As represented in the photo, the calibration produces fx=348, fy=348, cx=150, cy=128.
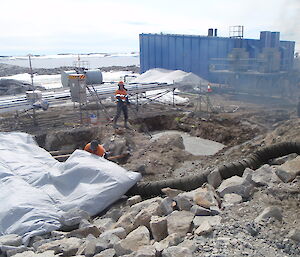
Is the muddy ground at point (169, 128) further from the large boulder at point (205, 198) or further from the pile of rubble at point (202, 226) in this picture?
the large boulder at point (205, 198)

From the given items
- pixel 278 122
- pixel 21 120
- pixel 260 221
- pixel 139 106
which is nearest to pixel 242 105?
pixel 278 122

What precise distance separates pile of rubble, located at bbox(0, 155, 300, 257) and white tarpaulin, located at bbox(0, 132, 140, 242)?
32cm

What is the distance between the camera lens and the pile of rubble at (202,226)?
3910mm

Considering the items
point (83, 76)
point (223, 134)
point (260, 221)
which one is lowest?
point (223, 134)

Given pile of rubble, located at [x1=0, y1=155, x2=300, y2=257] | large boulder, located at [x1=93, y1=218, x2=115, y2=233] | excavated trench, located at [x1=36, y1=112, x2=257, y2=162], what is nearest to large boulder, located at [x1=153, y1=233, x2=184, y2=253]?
pile of rubble, located at [x1=0, y1=155, x2=300, y2=257]

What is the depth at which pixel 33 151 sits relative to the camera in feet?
27.6

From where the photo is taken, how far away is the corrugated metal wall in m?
20.1

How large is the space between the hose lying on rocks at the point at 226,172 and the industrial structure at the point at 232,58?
38.6ft

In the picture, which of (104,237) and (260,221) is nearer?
(260,221)

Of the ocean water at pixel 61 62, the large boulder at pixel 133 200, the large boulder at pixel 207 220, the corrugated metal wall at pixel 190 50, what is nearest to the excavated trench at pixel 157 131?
the large boulder at pixel 133 200

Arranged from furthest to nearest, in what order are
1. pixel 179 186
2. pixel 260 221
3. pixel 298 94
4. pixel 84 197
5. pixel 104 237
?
pixel 298 94 < pixel 179 186 < pixel 84 197 < pixel 104 237 < pixel 260 221

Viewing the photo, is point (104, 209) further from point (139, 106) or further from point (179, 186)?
point (139, 106)

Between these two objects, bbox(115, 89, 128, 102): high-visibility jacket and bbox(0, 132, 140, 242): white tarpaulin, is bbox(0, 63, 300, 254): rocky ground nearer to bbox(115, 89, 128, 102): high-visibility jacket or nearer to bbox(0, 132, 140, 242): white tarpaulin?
bbox(0, 132, 140, 242): white tarpaulin

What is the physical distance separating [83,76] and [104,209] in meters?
5.86
